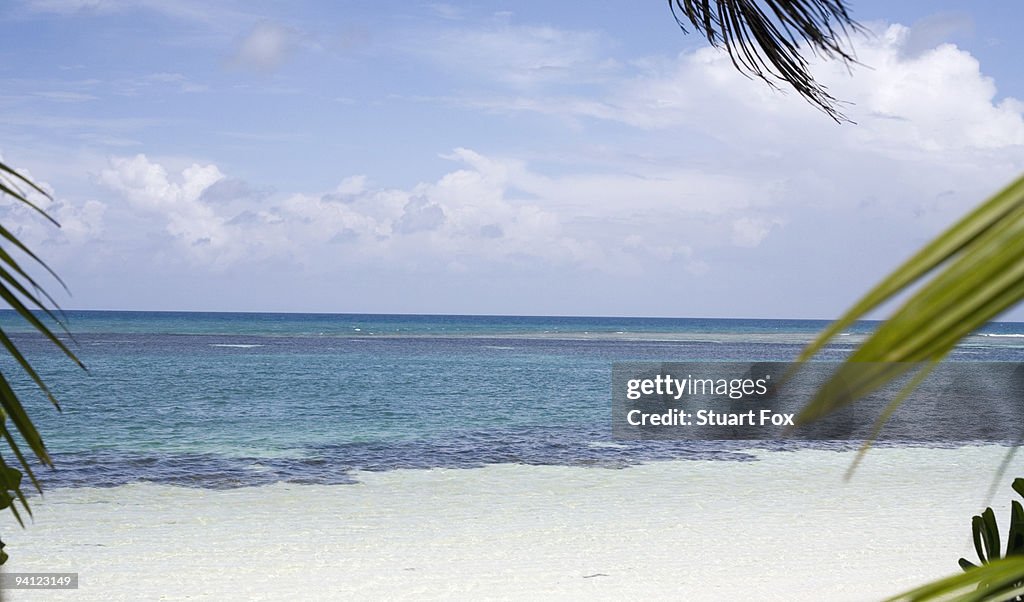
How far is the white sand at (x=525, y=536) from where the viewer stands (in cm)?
647

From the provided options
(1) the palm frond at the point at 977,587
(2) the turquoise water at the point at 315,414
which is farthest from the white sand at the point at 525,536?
(1) the palm frond at the point at 977,587

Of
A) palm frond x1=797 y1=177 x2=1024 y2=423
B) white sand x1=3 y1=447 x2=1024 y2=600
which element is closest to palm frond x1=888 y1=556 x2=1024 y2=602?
palm frond x1=797 y1=177 x2=1024 y2=423

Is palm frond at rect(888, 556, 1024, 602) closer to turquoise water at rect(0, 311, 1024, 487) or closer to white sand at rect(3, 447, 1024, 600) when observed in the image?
turquoise water at rect(0, 311, 1024, 487)

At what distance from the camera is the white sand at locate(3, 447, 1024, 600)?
647 cm

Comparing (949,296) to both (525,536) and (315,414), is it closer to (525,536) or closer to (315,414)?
(525,536)

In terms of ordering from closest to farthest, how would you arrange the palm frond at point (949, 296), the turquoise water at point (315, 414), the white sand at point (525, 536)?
the palm frond at point (949, 296) → the white sand at point (525, 536) → the turquoise water at point (315, 414)

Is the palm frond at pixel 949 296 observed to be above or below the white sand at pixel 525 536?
above

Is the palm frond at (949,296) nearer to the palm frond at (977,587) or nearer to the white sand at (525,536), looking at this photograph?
the palm frond at (977,587)

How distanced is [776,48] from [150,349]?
3938 centimetres

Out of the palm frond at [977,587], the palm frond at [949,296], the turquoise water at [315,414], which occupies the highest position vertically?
the palm frond at [949,296]

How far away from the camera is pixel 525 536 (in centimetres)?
783

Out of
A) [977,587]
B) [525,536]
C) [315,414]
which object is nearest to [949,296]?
[977,587]

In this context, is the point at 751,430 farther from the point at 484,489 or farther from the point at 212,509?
the point at 212,509

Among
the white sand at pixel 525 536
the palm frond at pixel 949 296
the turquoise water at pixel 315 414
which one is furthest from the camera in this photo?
the turquoise water at pixel 315 414
